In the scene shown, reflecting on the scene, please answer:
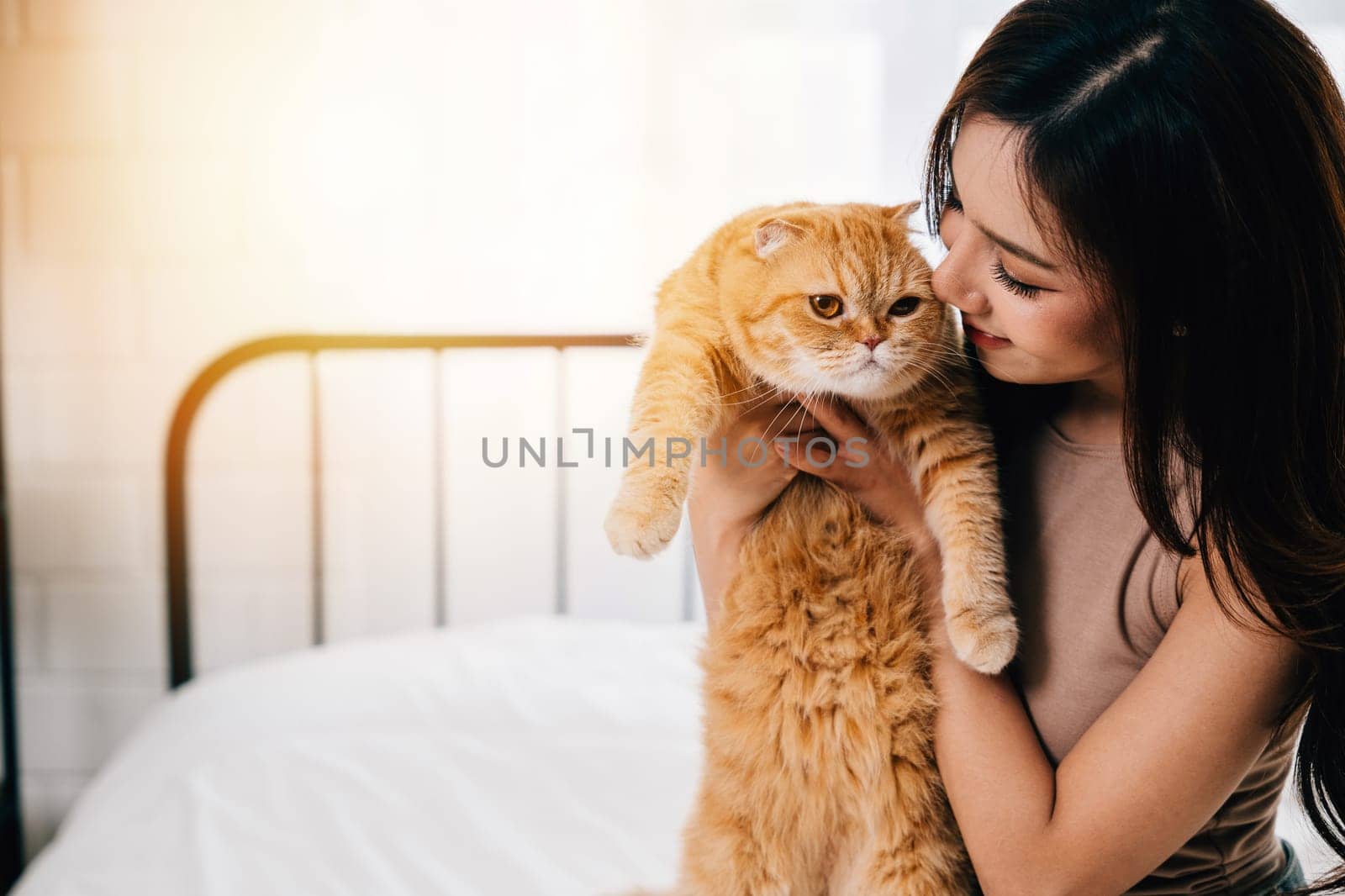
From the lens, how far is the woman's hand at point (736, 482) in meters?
1.00

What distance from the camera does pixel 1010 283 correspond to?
821mm

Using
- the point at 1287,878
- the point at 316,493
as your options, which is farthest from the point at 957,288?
the point at 316,493

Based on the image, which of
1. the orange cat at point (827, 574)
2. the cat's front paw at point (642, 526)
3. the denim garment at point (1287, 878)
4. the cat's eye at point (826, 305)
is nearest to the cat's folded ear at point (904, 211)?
the orange cat at point (827, 574)

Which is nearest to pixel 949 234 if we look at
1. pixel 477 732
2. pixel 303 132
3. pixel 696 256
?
pixel 696 256

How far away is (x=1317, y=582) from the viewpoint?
2.58 feet

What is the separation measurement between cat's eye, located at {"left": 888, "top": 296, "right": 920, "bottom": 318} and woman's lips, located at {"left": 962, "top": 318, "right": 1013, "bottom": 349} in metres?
0.12

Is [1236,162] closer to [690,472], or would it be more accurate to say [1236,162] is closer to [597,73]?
[690,472]

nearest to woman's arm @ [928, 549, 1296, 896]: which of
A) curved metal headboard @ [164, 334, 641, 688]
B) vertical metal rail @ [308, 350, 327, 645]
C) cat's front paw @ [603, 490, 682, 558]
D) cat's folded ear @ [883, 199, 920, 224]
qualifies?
cat's front paw @ [603, 490, 682, 558]

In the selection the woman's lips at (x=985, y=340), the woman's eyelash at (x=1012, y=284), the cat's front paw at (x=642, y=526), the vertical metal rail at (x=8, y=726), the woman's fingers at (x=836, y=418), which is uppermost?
the woman's eyelash at (x=1012, y=284)

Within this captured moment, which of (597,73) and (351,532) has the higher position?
(597,73)

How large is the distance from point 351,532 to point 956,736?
1631mm

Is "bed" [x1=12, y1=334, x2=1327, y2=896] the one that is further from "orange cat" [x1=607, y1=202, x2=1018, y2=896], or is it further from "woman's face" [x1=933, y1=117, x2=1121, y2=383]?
"woman's face" [x1=933, y1=117, x2=1121, y2=383]

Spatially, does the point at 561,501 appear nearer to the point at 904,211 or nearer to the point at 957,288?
the point at 904,211

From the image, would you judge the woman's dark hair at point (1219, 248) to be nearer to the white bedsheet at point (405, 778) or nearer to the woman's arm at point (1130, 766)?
the woman's arm at point (1130, 766)
